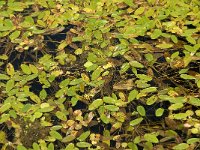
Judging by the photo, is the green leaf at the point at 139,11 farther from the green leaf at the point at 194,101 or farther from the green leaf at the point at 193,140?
the green leaf at the point at 193,140

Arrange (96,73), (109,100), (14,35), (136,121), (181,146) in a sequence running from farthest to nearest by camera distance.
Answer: (14,35), (96,73), (109,100), (136,121), (181,146)

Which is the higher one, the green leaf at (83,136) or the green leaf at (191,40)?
the green leaf at (191,40)

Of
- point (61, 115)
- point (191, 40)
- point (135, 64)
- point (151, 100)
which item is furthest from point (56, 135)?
point (191, 40)

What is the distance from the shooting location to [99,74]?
7.30 ft

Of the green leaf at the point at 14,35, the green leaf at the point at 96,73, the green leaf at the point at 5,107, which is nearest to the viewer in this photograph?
the green leaf at the point at 5,107

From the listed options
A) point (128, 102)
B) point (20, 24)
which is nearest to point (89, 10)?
point (20, 24)

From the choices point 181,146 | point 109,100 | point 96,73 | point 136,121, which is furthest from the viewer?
point 96,73

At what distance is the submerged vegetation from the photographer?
1953mm

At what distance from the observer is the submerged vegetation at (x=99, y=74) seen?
76.9 inches

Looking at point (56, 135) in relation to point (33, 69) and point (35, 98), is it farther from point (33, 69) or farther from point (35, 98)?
point (33, 69)

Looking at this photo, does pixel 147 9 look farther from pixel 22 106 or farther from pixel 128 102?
pixel 22 106

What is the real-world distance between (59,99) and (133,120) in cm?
49

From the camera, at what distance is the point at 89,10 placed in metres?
2.62

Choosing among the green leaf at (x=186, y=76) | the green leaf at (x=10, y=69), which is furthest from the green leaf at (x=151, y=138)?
the green leaf at (x=10, y=69)
